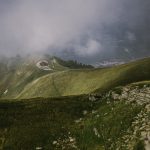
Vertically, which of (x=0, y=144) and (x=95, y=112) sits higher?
(x=95, y=112)

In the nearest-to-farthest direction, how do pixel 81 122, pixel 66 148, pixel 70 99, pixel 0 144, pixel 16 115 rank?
1. pixel 66 148
2. pixel 0 144
3. pixel 81 122
4. pixel 16 115
5. pixel 70 99

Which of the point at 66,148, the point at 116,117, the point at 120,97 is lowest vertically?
the point at 66,148

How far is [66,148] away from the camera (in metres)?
68.3

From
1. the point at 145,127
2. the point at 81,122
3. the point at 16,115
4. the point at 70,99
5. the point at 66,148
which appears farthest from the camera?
the point at 70,99

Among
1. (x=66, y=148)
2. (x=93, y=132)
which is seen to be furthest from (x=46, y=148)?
(x=93, y=132)

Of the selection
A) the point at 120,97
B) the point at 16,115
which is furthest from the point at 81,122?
the point at 16,115

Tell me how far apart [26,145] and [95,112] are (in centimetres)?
1633

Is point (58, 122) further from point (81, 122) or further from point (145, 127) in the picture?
point (145, 127)

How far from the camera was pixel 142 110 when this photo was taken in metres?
70.9

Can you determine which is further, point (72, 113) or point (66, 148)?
point (72, 113)

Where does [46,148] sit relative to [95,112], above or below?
below

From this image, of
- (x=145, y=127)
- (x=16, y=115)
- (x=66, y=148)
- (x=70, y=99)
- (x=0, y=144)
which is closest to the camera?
(x=145, y=127)

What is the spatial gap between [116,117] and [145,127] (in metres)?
9.09

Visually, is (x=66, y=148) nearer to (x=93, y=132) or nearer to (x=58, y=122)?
(x=93, y=132)
